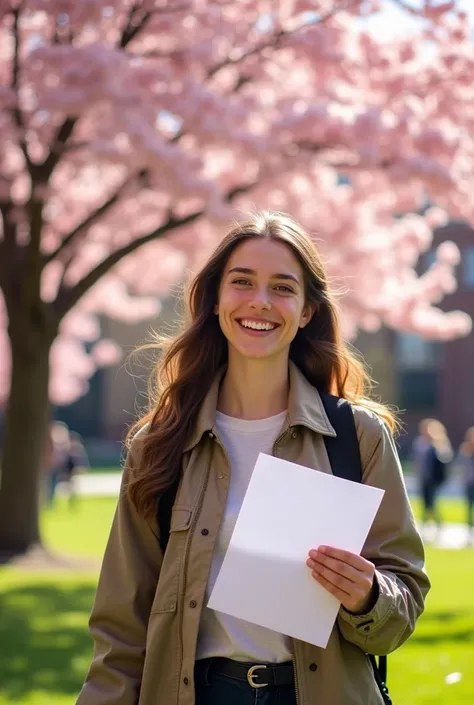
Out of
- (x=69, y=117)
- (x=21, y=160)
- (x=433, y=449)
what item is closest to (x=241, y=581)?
(x=69, y=117)

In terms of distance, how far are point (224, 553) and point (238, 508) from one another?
11cm

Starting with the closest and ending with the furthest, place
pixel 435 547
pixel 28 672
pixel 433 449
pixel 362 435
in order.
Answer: pixel 362 435 < pixel 28 672 < pixel 435 547 < pixel 433 449

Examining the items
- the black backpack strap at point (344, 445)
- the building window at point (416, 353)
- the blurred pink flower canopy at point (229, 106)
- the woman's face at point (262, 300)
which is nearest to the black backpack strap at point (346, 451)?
the black backpack strap at point (344, 445)

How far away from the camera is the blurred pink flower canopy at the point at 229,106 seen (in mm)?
10625

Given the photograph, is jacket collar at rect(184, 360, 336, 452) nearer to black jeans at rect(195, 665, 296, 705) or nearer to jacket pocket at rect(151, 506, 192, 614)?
jacket pocket at rect(151, 506, 192, 614)

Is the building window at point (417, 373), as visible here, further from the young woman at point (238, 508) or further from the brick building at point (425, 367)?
the young woman at point (238, 508)

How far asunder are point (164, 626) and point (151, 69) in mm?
8527

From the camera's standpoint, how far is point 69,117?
11.5 m

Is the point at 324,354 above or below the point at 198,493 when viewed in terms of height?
above

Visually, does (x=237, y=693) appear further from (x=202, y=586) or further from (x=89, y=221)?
(x=89, y=221)

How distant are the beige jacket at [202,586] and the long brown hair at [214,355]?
0.06m

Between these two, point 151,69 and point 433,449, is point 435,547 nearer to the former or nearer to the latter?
point 433,449

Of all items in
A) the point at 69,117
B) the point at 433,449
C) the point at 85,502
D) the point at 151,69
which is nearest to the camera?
the point at 151,69

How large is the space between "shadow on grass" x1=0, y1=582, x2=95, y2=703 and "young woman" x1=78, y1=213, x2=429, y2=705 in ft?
11.7
